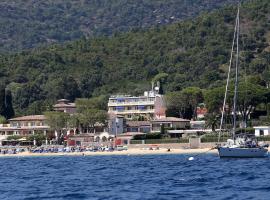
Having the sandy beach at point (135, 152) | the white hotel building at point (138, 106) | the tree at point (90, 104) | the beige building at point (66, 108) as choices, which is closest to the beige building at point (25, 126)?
the tree at point (90, 104)

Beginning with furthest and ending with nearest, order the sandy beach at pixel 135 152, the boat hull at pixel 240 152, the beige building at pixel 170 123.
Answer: the beige building at pixel 170 123, the sandy beach at pixel 135 152, the boat hull at pixel 240 152

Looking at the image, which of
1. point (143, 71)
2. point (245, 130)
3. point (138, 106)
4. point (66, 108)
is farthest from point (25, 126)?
point (143, 71)

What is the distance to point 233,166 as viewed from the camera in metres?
70.7

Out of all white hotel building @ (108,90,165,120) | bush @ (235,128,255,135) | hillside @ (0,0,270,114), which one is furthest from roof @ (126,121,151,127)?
hillside @ (0,0,270,114)

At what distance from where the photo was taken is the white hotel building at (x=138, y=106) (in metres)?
146

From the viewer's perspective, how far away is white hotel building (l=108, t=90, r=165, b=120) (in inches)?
5753

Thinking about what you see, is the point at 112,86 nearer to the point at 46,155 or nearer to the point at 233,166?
the point at 46,155

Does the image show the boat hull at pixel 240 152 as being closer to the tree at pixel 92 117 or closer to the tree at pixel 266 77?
the tree at pixel 92 117

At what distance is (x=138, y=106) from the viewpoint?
149 meters

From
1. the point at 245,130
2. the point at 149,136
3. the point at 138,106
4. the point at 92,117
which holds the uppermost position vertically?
the point at 138,106

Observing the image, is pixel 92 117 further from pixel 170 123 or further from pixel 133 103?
pixel 133 103

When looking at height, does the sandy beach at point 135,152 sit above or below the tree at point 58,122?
below

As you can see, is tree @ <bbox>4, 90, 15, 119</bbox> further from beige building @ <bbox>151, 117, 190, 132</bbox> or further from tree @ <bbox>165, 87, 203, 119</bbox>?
beige building @ <bbox>151, 117, 190, 132</bbox>

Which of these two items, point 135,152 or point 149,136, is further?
point 149,136
